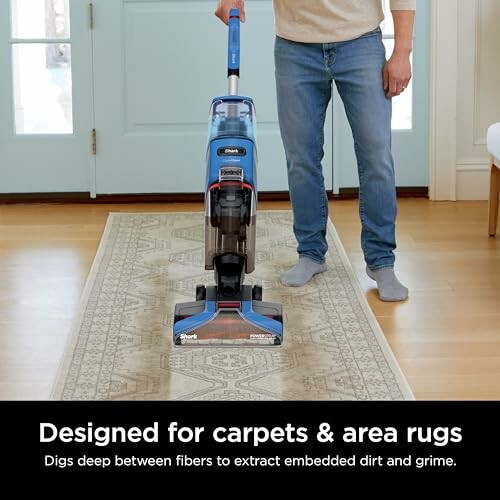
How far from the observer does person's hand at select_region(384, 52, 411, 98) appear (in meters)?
3.59

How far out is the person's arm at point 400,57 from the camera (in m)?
3.59

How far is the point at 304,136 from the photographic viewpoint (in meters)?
3.82

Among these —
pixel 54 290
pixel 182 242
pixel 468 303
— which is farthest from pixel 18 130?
pixel 468 303

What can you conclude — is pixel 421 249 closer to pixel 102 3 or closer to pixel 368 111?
pixel 368 111

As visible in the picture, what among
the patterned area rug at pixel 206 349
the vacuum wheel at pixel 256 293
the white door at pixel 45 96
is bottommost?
the patterned area rug at pixel 206 349

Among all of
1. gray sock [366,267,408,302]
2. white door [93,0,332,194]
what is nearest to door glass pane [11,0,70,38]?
white door [93,0,332,194]

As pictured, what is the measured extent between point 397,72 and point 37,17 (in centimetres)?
201

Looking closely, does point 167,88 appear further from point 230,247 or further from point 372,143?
point 230,247

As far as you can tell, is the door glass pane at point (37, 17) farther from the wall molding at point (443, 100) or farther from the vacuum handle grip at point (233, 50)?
the vacuum handle grip at point (233, 50)

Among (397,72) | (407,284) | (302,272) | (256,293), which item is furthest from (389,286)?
(397,72)

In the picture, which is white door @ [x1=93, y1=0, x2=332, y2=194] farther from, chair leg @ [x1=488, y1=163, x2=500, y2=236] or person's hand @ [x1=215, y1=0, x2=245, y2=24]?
person's hand @ [x1=215, y1=0, x2=245, y2=24]

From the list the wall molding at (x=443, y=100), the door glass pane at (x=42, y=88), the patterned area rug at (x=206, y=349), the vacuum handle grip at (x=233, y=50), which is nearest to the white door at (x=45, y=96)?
the door glass pane at (x=42, y=88)

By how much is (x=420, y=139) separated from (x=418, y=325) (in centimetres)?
186

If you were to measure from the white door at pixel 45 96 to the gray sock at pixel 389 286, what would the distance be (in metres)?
1.79
